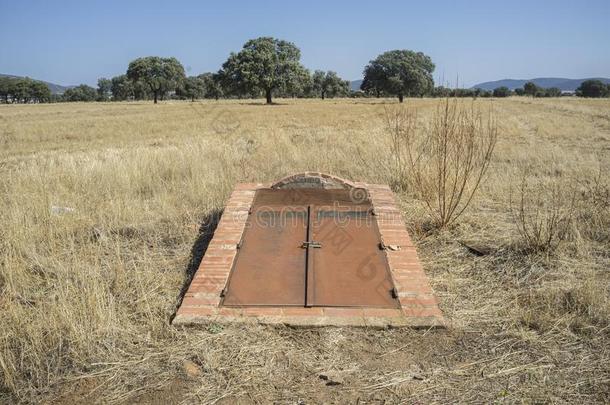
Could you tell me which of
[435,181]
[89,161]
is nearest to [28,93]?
[89,161]

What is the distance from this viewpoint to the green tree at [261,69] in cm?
4825

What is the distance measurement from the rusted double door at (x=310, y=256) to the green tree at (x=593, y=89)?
9717 cm

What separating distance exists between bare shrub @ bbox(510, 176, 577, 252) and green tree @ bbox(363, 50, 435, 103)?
47693mm

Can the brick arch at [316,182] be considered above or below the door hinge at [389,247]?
above

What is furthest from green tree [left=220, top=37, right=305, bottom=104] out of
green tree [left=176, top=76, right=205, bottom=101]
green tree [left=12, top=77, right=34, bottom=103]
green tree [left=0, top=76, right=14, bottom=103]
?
green tree [left=0, top=76, right=14, bottom=103]

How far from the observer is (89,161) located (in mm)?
8898

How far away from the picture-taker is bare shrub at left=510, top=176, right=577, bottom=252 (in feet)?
15.2

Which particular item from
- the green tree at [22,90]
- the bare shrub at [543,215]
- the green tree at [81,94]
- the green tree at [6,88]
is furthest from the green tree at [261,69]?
the green tree at [81,94]

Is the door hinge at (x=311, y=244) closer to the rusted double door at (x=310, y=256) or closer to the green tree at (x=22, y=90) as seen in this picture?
the rusted double door at (x=310, y=256)

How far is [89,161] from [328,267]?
698 cm

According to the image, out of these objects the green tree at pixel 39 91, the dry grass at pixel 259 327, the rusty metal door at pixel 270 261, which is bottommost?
the dry grass at pixel 259 327

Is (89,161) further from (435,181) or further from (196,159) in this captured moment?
(435,181)

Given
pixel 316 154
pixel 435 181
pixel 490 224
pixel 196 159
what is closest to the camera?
pixel 490 224

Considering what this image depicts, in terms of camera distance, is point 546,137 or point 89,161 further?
point 546,137
